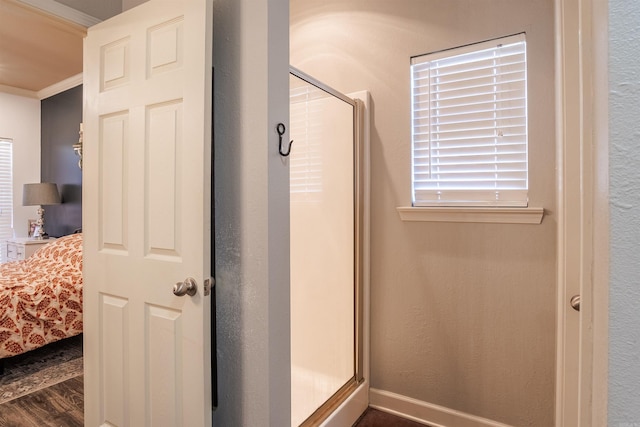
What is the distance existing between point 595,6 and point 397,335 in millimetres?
1859

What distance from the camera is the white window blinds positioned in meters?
1.72

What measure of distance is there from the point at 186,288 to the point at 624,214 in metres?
1.23

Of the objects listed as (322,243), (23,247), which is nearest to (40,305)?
(23,247)

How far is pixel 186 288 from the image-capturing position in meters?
1.25

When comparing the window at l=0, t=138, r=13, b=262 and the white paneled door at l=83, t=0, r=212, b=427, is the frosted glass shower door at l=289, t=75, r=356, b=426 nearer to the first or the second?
the white paneled door at l=83, t=0, r=212, b=427

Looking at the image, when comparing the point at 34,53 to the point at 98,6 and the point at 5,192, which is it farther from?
the point at 98,6

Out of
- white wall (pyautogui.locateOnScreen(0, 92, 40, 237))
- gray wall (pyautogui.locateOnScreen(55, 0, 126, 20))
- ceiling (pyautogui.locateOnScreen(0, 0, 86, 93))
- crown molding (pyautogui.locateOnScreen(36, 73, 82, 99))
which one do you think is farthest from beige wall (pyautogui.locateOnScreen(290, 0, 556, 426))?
white wall (pyautogui.locateOnScreen(0, 92, 40, 237))

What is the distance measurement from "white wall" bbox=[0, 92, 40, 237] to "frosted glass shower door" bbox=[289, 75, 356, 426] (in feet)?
14.5

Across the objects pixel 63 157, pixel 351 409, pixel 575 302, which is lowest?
pixel 351 409

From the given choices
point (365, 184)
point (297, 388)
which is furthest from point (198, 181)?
point (297, 388)

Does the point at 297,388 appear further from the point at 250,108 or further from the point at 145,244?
the point at 250,108

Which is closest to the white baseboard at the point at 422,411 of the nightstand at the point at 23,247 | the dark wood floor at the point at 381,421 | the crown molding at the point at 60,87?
the dark wood floor at the point at 381,421

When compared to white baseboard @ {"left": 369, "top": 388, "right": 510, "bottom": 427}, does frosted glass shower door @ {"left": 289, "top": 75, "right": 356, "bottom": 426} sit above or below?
above

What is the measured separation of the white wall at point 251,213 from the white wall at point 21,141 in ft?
15.6
